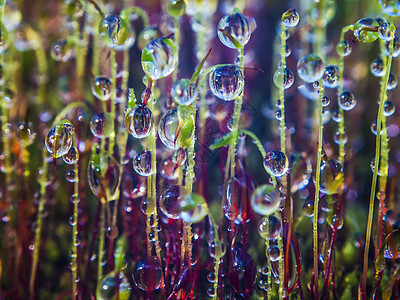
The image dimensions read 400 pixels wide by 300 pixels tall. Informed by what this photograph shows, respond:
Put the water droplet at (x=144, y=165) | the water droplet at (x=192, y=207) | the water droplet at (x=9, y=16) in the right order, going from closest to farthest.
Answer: the water droplet at (x=192, y=207) < the water droplet at (x=144, y=165) < the water droplet at (x=9, y=16)

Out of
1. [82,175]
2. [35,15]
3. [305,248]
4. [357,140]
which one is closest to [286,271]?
[305,248]

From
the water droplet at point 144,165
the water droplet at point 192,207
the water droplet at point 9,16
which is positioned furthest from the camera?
the water droplet at point 9,16

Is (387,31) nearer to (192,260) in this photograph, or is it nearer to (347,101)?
(347,101)

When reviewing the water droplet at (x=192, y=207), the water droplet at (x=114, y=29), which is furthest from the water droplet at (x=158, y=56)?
the water droplet at (x=192, y=207)

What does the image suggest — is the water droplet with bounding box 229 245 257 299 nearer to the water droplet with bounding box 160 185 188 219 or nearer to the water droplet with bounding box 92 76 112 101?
the water droplet with bounding box 160 185 188 219

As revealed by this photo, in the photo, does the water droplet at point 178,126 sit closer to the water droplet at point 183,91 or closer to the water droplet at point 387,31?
the water droplet at point 183,91

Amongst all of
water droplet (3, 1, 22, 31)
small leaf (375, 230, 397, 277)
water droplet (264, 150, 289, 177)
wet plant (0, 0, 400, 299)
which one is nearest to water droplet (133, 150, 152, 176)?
wet plant (0, 0, 400, 299)

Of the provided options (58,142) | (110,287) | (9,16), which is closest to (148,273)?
(110,287)

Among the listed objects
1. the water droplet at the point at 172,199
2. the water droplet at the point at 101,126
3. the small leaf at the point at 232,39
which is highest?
the small leaf at the point at 232,39
